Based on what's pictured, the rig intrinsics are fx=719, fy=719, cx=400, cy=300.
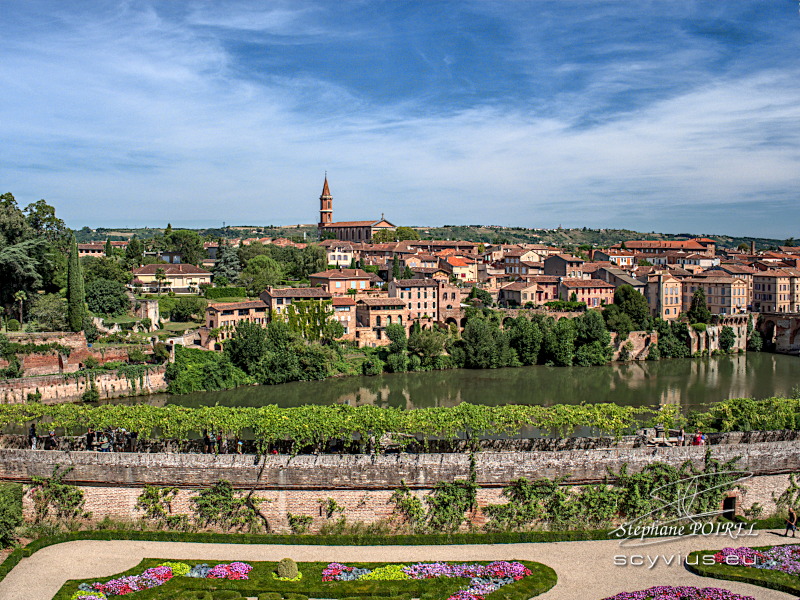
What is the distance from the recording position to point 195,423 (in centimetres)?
1892

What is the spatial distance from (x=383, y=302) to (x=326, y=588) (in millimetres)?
39159

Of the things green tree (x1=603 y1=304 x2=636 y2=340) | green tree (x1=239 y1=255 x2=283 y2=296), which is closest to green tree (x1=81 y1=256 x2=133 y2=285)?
green tree (x1=239 y1=255 x2=283 y2=296)

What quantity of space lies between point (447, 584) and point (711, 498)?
24.1ft

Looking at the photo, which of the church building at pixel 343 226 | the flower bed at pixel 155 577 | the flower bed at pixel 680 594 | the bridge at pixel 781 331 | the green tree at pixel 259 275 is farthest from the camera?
the church building at pixel 343 226

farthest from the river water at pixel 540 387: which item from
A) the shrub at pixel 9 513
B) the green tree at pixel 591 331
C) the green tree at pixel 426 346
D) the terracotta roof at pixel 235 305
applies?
the shrub at pixel 9 513

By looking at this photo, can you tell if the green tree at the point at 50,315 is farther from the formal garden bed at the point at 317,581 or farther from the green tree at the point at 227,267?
the formal garden bed at the point at 317,581

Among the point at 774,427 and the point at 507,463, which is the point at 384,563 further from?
the point at 774,427

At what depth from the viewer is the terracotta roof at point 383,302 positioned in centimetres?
5244

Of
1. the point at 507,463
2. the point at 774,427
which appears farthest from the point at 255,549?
the point at 774,427

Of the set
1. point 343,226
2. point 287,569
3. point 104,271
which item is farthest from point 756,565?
point 343,226

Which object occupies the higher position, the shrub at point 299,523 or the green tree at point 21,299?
the green tree at point 21,299

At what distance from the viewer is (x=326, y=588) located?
13969 mm

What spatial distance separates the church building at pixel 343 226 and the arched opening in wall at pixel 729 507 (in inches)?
3230

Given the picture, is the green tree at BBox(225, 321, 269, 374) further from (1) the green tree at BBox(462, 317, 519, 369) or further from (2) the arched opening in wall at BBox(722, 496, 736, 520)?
(2) the arched opening in wall at BBox(722, 496, 736, 520)
